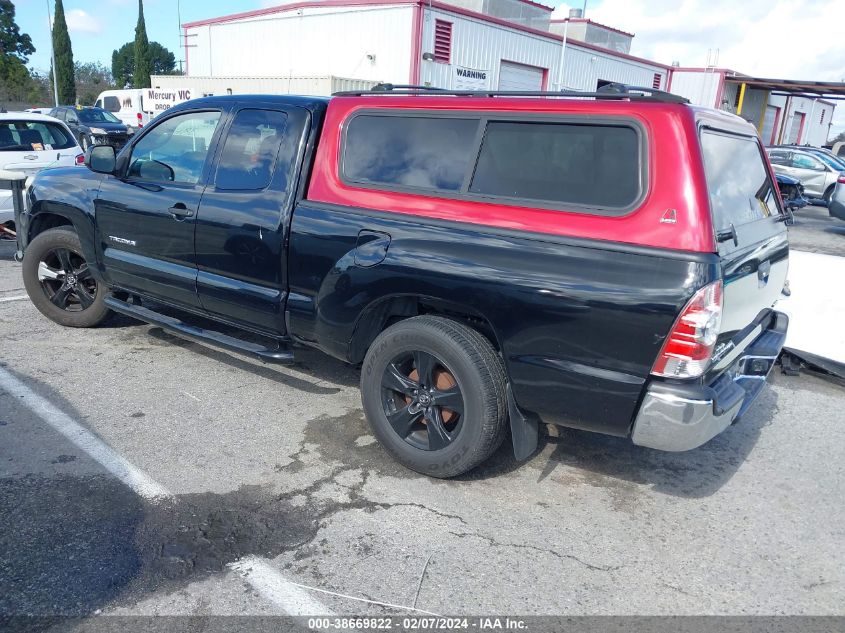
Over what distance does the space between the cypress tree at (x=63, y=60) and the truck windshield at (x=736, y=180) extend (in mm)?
54773

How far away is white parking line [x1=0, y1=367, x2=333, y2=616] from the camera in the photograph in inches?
105

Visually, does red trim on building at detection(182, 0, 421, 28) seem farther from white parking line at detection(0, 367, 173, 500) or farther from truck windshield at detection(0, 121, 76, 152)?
white parking line at detection(0, 367, 173, 500)

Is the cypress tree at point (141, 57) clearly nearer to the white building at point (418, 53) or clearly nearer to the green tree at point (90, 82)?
the green tree at point (90, 82)

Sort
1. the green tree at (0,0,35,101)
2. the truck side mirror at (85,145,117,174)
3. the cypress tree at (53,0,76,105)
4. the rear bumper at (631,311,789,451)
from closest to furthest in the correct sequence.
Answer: the rear bumper at (631,311,789,451), the truck side mirror at (85,145,117,174), the green tree at (0,0,35,101), the cypress tree at (53,0,76,105)

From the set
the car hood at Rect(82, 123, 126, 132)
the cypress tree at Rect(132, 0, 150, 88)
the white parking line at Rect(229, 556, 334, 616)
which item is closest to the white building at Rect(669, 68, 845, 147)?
the car hood at Rect(82, 123, 126, 132)

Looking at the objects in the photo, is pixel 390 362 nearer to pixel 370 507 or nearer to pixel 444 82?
pixel 370 507

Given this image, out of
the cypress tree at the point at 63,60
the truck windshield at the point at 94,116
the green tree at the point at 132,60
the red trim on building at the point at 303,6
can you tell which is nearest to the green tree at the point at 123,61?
the green tree at the point at 132,60

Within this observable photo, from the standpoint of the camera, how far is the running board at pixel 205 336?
4.20 metres

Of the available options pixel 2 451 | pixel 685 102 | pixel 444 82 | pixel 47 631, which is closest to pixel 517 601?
pixel 47 631

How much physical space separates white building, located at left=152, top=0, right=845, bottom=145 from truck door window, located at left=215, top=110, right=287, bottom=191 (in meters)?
18.4

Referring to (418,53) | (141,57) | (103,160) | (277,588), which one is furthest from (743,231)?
(141,57)

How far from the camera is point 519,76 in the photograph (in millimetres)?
26844

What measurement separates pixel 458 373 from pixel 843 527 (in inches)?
81.9

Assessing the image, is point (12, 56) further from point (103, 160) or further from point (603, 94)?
point (603, 94)
